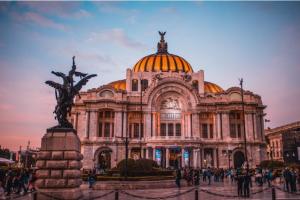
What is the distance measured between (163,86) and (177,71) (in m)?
11.4

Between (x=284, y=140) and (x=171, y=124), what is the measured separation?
34.5 m

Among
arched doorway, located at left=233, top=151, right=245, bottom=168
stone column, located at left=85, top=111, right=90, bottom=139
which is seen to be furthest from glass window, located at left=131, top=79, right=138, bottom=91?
arched doorway, located at left=233, top=151, right=245, bottom=168

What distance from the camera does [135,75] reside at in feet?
225

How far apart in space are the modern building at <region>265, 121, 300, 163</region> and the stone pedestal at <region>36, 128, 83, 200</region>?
191 ft

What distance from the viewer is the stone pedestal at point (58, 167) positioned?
16156 mm

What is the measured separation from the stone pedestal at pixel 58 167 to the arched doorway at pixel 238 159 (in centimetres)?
4798

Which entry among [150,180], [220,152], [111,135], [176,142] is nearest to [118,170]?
[150,180]

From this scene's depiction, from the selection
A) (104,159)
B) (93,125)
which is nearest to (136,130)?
(104,159)

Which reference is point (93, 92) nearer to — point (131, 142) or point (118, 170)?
point (131, 142)

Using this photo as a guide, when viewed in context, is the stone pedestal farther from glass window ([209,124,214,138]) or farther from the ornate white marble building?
glass window ([209,124,214,138])

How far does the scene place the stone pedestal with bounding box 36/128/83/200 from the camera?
53.0 feet

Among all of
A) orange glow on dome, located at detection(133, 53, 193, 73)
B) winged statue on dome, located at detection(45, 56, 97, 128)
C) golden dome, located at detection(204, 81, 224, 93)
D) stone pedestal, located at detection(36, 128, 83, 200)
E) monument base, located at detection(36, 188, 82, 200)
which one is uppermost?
orange glow on dome, located at detection(133, 53, 193, 73)

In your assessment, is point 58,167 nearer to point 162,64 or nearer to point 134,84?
point 134,84

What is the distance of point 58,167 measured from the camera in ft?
53.7
